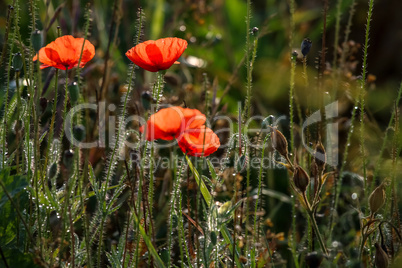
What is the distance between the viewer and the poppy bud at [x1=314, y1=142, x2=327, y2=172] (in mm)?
907

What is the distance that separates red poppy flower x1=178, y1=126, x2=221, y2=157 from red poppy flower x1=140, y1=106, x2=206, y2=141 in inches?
0.5

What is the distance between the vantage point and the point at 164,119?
855 millimetres

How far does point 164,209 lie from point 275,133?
1.70 ft

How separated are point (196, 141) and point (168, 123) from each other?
6 cm

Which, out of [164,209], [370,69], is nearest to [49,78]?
[164,209]

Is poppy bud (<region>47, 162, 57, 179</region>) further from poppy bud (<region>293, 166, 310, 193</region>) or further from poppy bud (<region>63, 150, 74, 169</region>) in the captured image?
poppy bud (<region>293, 166, 310, 193</region>)

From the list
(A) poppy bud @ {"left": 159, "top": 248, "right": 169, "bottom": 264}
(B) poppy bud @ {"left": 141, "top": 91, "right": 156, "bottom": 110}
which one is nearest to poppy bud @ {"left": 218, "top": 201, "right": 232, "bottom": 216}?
(A) poppy bud @ {"left": 159, "top": 248, "right": 169, "bottom": 264}

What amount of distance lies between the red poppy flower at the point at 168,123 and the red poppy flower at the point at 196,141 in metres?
0.01

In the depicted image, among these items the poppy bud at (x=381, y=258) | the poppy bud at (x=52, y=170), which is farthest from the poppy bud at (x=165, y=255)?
the poppy bud at (x=381, y=258)

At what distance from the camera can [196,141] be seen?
0.89 metres

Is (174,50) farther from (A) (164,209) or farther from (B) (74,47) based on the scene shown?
(A) (164,209)

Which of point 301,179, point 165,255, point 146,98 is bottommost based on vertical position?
point 165,255

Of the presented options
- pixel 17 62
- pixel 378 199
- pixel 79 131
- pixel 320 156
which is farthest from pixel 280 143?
pixel 17 62

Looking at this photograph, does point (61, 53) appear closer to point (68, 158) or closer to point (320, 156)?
point (68, 158)
